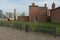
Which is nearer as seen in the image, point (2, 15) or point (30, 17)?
point (30, 17)

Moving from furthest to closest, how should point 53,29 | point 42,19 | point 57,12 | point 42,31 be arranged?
point 42,19, point 57,12, point 42,31, point 53,29

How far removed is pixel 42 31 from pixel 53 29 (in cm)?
236

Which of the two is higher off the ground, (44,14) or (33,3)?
(33,3)

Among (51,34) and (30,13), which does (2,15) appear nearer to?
(30,13)

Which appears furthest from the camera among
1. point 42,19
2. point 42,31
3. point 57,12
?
point 42,19

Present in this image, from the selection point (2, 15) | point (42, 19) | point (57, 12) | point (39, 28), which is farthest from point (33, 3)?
point (39, 28)

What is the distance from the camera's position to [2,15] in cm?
7656

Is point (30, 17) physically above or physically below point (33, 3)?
below

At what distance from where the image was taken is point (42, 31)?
18750 millimetres

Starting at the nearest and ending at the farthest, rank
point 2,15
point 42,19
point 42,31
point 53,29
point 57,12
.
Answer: point 53,29 → point 42,31 → point 57,12 → point 42,19 → point 2,15

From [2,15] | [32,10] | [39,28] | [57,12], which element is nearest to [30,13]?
[32,10]

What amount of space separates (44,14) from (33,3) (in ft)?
19.1

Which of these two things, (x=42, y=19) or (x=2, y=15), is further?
(x=2, y=15)

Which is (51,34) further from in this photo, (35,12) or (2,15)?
(2,15)
